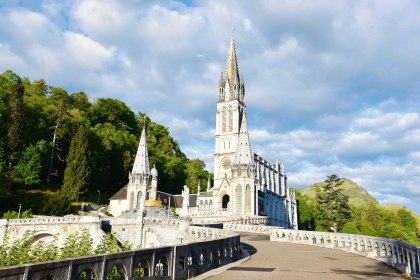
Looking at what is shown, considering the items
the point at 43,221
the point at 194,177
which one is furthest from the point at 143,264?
the point at 194,177

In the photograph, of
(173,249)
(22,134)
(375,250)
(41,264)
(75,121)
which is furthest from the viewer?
(75,121)

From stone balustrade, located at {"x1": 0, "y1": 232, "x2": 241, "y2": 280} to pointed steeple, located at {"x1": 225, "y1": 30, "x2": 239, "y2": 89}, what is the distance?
8105cm

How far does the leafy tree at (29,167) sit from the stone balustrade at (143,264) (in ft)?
166

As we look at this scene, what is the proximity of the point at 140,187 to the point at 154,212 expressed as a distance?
20.3 meters

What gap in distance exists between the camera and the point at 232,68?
95.0m

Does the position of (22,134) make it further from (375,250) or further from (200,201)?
(375,250)

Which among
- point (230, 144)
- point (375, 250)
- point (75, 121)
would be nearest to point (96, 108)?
point (75, 121)

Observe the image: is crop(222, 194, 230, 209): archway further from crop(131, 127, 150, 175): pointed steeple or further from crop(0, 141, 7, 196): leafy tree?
crop(0, 141, 7, 196): leafy tree

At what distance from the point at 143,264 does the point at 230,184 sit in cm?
5981

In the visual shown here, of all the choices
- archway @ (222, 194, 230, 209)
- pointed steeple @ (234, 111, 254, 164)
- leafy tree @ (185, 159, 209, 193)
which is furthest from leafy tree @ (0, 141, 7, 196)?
leafy tree @ (185, 159, 209, 193)

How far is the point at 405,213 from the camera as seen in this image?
105 metres

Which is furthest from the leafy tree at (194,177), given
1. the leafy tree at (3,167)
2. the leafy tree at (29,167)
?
the leafy tree at (3,167)

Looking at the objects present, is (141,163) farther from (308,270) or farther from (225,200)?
(308,270)

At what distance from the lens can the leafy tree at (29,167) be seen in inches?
2239
